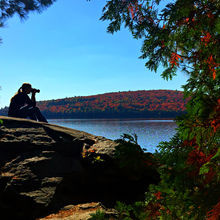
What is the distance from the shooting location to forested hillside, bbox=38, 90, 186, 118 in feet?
126

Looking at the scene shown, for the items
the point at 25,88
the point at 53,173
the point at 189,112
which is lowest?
the point at 53,173

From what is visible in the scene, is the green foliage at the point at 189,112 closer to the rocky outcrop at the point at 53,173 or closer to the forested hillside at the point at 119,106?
the rocky outcrop at the point at 53,173

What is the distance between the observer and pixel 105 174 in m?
6.37

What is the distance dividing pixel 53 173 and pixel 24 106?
11.2 feet

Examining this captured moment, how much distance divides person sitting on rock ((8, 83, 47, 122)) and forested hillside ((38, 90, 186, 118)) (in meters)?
29.8

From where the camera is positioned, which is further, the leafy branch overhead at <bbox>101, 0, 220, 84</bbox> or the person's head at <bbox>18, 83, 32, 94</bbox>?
the person's head at <bbox>18, 83, 32, 94</bbox>

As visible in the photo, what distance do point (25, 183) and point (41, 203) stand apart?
669mm

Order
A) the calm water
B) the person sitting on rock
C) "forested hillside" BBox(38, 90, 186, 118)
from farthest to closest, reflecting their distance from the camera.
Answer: "forested hillside" BBox(38, 90, 186, 118)
the calm water
the person sitting on rock

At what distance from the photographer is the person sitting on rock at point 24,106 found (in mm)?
8258

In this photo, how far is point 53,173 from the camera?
19.2 ft

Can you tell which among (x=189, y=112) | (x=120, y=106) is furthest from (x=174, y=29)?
(x=120, y=106)

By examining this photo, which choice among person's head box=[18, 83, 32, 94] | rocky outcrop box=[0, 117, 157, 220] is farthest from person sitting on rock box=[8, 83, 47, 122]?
rocky outcrop box=[0, 117, 157, 220]

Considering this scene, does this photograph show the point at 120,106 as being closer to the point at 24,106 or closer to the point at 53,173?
the point at 24,106

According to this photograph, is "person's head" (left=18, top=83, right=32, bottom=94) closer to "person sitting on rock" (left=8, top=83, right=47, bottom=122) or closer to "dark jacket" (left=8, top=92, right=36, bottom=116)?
"person sitting on rock" (left=8, top=83, right=47, bottom=122)
